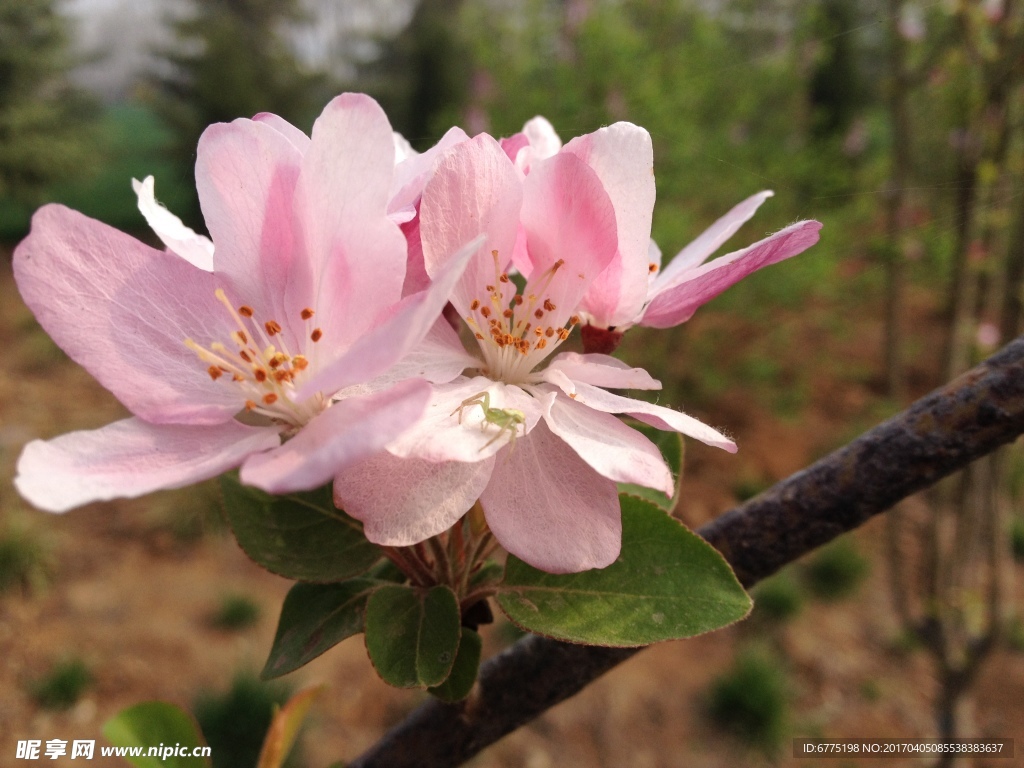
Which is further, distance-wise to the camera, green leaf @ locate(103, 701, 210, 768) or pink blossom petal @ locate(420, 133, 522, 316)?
green leaf @ locate(103, 701, 210, 768)

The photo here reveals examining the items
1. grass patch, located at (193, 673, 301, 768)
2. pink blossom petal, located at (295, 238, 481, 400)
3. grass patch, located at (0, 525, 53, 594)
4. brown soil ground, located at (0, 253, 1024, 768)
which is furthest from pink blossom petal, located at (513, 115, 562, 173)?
grass patch, located at (0, 525, 53, 594)

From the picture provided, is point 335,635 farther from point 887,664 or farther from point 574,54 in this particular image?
point 574,54

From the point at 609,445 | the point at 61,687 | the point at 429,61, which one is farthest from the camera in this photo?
the point at 429,61

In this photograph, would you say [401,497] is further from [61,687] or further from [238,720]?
[61,687]

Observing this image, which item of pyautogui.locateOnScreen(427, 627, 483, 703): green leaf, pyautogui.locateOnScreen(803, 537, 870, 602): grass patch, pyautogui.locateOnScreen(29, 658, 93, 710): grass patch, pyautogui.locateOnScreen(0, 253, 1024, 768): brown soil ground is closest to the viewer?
pyautogui.locateOnScreen(427, 627, 483, 703): green leaf

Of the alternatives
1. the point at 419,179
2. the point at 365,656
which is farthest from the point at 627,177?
the point at 365,656

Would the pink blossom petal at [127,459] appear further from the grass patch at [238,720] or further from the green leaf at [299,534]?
the grass patch at [238,720]

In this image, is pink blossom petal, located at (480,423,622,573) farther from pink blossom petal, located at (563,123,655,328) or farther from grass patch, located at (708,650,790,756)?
grass patch, located at (708,650,790,756)
